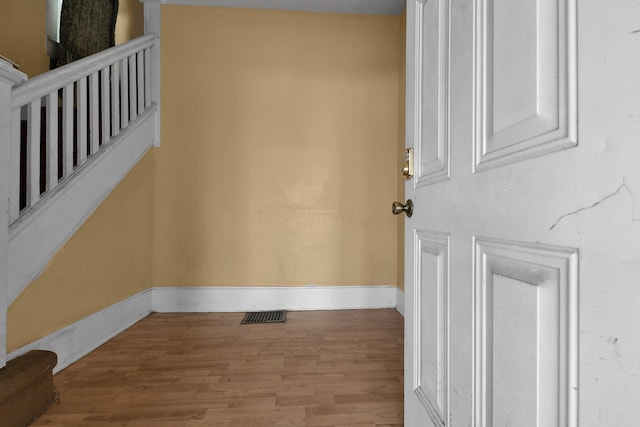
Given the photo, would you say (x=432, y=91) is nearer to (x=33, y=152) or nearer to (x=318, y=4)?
(x=33, y=152)

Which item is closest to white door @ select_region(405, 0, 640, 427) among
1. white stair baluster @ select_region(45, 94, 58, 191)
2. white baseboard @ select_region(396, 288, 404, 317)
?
white baseboard @ select_region(396, 288, 404, 317)

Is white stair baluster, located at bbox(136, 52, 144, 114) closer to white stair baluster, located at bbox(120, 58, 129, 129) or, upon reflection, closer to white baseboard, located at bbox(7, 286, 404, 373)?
white stair baluster, located at bbox(120, 58, 129, 129)

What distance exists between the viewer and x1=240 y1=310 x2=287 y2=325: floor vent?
2.35 metres

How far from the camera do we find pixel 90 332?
1.86 meters

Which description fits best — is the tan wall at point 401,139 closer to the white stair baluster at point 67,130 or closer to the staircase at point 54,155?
the staircase at point 54,155

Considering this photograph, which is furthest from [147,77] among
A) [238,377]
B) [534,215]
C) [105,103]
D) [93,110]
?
[534,215]

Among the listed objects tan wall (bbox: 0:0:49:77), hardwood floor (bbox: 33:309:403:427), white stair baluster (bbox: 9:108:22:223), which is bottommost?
hardwood floor (bbox: 33:309:403:427)

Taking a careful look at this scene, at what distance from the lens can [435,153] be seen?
0.86m

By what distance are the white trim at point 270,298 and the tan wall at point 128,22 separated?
2104 millimetres

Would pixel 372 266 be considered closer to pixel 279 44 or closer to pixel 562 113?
pixel 279 44

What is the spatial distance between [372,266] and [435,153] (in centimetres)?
195

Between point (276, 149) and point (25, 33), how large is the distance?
1725mm

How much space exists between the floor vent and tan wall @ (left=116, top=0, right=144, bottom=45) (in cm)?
248

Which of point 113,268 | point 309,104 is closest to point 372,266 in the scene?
point 309,104
